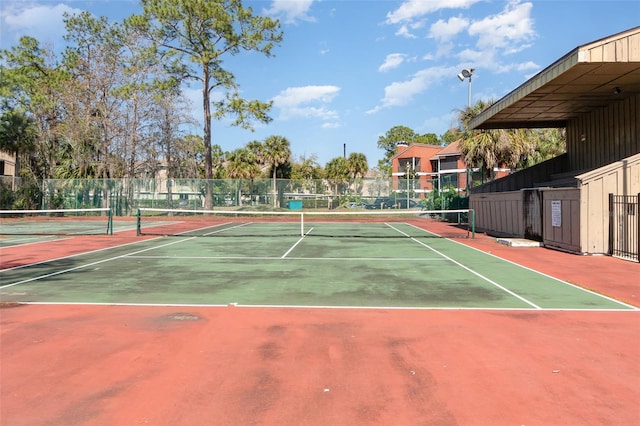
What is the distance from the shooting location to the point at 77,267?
43.3 ft

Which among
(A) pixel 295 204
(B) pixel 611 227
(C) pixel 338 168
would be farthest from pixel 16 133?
(B) pixel 611 227

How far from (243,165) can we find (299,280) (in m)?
50.2

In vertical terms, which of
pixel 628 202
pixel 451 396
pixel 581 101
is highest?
pixel 581 101

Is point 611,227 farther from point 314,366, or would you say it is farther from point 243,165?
point 243,165

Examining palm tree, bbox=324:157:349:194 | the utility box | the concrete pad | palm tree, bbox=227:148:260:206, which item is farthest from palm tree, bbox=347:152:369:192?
the concrete pad

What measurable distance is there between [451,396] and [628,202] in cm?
1394

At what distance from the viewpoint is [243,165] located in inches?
2352

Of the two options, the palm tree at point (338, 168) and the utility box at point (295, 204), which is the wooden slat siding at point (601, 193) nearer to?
the utility box at point (295, 204)

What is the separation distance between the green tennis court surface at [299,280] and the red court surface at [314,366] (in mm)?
803

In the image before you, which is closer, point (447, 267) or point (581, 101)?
point (447, 267)

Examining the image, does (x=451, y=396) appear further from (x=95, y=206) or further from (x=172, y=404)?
(x=95, y=206)

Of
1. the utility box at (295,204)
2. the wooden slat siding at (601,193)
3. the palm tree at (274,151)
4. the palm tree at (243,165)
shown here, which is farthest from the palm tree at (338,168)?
the wooden slat siding at (601,193)

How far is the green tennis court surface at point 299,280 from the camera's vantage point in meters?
8.98

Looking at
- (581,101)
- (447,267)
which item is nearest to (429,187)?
(581,101)
